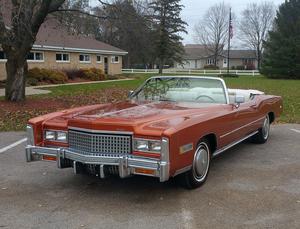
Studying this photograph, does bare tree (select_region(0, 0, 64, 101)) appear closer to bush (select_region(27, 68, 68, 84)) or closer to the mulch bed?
the mulch bed

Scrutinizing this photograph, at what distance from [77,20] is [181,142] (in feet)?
38.4

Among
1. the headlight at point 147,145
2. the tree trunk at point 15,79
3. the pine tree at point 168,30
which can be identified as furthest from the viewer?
the pine tree at point 168,30

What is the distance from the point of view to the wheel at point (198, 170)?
208 inches

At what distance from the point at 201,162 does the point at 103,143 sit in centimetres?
137

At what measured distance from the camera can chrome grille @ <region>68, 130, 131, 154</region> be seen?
15.9ft

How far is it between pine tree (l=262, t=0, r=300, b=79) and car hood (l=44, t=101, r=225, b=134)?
36.3 m

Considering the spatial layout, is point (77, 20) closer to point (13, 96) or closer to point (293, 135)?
point (13, 96)

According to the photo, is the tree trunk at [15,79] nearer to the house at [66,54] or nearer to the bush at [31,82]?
the bush at [31,82]

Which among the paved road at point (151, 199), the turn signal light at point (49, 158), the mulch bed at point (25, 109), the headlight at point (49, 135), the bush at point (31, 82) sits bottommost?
the mulch bed at point (25, 109)

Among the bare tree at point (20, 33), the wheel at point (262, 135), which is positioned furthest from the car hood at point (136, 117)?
the bare tree at point (20, 33)

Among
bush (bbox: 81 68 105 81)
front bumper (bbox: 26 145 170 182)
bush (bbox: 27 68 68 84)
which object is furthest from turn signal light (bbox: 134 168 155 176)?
bush (bbox: 81 68 105 81)

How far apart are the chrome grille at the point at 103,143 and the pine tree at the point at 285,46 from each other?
37859mm

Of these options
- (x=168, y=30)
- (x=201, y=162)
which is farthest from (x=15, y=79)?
(x=168, y=30)

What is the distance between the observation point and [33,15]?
1494 centimetres
